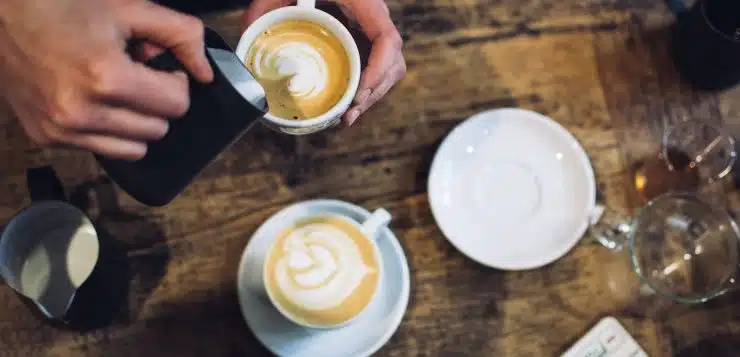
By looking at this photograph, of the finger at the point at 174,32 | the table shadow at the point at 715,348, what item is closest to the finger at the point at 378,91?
the finger at the point at 174,32

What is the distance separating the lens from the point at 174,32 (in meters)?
0.60

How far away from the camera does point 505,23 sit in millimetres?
1031

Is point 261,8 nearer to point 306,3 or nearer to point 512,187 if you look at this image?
point 306,3

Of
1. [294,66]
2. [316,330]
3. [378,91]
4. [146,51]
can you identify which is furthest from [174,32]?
[316,330]

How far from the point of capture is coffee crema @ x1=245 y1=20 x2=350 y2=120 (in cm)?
79

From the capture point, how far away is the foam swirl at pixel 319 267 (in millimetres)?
851

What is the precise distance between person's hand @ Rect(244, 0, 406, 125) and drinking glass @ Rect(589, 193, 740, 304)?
0.36m

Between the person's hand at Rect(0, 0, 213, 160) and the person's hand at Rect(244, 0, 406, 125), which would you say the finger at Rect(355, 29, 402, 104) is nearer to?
the person's hand at Rect(244, 0, 406, 125)

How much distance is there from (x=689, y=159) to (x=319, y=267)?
0.57 metres

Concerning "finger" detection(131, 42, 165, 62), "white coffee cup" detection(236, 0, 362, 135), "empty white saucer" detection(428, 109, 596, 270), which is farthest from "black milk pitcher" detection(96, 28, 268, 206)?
"empty white saucer" detection(428, 109, 596, 270)

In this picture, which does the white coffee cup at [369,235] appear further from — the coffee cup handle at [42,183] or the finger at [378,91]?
the coffee cup handle at [42,183]

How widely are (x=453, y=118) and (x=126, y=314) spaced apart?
50cm

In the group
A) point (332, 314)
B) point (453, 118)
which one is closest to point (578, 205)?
point (453, 118)

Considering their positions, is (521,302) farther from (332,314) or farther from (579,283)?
(332,314)
